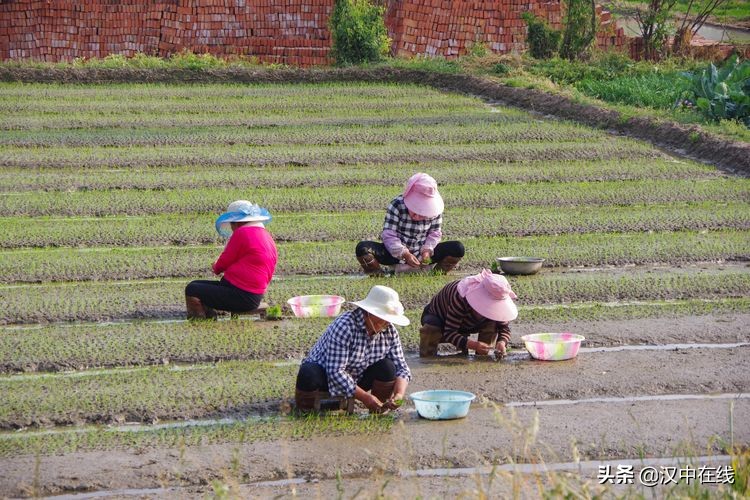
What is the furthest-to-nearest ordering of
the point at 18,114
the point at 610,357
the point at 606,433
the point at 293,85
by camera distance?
the point at 293,85, the point at 18,114, the point at 610,357, the point at 606,433

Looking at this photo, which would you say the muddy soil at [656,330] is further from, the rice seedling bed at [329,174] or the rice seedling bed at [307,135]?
the rice seedling bed at [307,135]

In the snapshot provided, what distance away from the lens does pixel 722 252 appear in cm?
1183

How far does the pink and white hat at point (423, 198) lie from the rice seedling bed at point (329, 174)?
469 cm

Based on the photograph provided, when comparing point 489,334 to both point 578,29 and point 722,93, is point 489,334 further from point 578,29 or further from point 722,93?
point 578,29

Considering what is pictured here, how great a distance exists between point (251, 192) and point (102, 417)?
766 centimetres

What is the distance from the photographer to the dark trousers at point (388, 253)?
35.6ft

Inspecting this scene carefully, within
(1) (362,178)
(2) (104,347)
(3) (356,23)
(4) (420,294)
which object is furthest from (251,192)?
(3) (356,23)

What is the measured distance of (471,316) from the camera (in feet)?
27.7

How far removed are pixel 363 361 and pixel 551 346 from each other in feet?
5.81

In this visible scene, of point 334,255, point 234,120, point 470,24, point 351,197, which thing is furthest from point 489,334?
point 470,24

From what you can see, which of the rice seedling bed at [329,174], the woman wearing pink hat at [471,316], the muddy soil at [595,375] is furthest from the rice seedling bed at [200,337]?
the rice seedling bed at [329,174]

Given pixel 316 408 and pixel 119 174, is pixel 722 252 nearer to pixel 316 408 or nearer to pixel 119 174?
pixel 316 408

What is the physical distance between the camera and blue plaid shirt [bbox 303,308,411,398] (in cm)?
707

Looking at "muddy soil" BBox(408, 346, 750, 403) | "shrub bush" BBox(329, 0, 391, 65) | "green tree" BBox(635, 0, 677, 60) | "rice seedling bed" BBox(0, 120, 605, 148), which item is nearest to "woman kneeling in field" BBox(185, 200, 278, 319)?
"muddy soil" BBox(408, 346, 750, 403)
